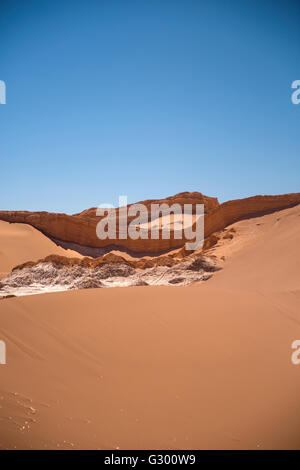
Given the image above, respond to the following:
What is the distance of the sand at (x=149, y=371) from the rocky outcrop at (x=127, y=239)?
11.5 m

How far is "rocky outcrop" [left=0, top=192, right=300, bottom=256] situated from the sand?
37.6 ft

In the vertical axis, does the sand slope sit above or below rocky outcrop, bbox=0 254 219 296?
above

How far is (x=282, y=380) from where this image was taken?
2.03 meters

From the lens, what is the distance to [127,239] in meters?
17.1

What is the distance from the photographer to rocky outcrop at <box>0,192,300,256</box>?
14.3m

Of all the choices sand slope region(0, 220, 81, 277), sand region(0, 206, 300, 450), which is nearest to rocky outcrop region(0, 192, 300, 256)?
sand slope region(0, 220, 81, 277)

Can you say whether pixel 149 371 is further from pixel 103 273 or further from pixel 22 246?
pixel 22 246

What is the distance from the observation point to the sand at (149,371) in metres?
1.54

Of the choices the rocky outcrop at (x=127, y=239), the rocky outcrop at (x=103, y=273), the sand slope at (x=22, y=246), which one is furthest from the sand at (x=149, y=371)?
the sand slope at (x=22, y=246)

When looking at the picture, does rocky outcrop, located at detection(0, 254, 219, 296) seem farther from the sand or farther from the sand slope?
the sand

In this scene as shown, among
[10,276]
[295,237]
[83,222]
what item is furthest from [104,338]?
[83,222]

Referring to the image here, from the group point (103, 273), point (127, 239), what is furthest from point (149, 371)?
point (127, 239)

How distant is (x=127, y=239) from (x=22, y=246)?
585 cm
